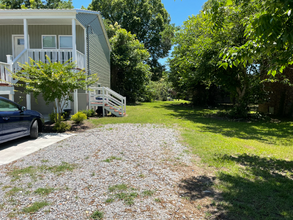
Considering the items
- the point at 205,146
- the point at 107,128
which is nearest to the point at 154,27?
the point at 107,128

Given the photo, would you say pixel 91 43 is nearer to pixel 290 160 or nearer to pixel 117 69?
pixel 117 69

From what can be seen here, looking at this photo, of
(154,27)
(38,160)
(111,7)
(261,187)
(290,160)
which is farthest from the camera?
(154,27)

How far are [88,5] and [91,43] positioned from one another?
93.4ft

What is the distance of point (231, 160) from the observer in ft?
16.2

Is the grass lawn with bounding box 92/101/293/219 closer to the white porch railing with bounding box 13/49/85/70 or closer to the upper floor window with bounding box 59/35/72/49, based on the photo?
the white porch railing with bounding box 13/49/85/70

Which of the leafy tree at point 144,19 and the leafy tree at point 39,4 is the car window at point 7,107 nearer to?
the leafy tree at point 39,4

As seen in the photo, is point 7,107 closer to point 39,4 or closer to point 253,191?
point 253,191

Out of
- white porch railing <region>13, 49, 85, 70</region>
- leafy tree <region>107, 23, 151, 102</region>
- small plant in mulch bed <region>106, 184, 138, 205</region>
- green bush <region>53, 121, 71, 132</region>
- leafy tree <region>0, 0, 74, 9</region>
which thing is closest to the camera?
small plant in mulch bed <region>106, 184, 138, 205</region>

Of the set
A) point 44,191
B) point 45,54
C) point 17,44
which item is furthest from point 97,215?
point 17,44

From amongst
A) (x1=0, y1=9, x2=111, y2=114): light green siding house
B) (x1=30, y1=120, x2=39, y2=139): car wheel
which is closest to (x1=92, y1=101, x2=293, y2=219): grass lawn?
(x1=30, y1=120, x2=39, y2=139): car wheel

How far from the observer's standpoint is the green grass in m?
2.71

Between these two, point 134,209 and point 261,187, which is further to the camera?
point 261,187

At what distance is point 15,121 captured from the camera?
5676 mm

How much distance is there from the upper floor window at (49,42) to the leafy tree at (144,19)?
23780 mm
